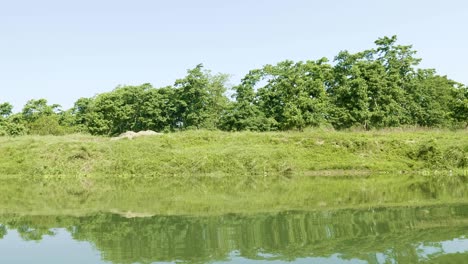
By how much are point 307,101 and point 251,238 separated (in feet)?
97.1

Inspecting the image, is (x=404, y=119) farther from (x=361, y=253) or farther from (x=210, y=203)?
(x=361, y=253)

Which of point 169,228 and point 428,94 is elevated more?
point 428,94

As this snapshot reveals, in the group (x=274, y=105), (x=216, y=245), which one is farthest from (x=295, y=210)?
(x=274, y=105)

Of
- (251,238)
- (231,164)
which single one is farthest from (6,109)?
(251,238)

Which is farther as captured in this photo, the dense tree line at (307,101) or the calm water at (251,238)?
the dense tree line at (307,101)

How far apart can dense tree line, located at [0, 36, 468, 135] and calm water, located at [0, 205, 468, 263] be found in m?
26.2

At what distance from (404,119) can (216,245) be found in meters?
36.2

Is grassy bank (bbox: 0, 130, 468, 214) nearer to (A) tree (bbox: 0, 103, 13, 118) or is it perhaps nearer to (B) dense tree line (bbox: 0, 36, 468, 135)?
(B) dense tree line (bbox: 0, 36, 468, 135)

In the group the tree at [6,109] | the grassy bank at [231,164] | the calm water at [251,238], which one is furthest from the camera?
the tree at [6,109]

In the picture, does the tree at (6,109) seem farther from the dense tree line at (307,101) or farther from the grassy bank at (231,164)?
the grassy bank at (231,164)

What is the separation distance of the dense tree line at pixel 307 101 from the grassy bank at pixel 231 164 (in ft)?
23.2

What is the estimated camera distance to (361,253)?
8.01 meters

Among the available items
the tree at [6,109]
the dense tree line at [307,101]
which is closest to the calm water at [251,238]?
the dense tree line at [307,101]

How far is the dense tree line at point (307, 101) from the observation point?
3906cm
